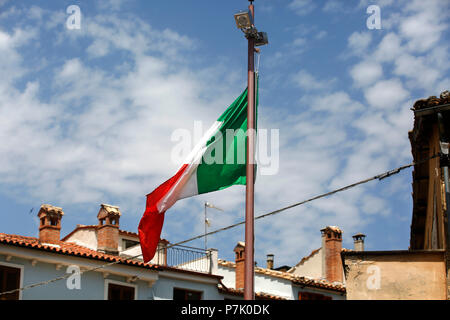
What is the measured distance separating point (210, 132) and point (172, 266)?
1748 cm

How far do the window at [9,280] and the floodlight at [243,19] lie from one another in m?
15.0

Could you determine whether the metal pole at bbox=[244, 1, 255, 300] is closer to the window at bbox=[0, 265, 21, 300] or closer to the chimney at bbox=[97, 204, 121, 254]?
the window at bbox=[0, 265, 21, 300]

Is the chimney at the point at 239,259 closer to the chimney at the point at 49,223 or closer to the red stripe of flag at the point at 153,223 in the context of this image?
the chimney at the point at 49,223

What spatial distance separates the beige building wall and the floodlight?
4.21 meters

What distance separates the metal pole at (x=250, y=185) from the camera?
9133 millimetres

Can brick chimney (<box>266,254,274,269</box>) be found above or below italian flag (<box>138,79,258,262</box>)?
above

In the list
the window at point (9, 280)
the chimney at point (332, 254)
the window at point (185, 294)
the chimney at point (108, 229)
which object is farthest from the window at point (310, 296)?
the window at point (9, 280)

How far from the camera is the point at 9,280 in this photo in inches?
889

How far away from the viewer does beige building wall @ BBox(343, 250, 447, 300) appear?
36.0ft

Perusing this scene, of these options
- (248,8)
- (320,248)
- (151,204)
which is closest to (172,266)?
(320,248)

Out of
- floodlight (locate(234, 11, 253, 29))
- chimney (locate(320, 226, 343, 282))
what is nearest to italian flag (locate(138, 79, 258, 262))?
floodlight (locate(234, 11, 253, 29))

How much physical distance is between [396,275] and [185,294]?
17.7 metres

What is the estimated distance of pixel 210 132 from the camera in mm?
11406
